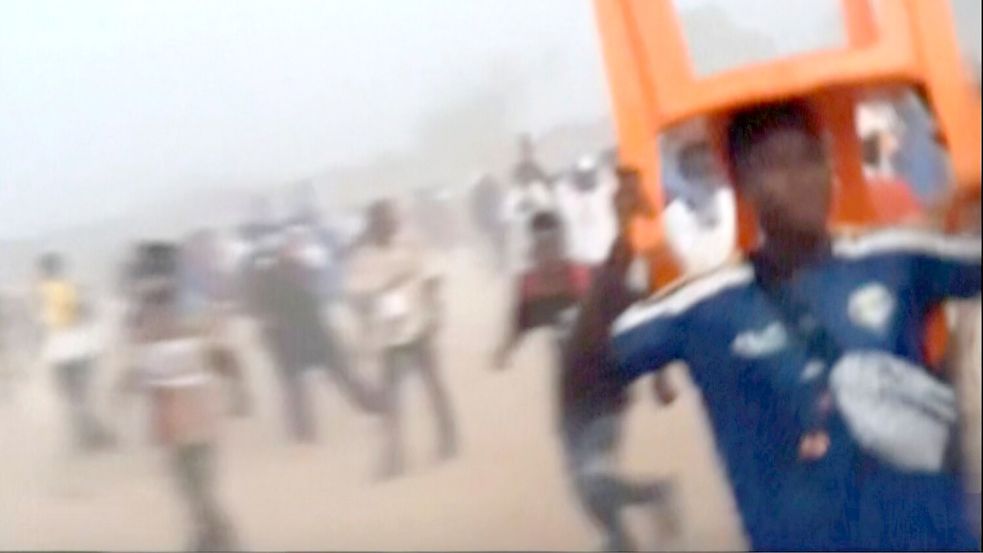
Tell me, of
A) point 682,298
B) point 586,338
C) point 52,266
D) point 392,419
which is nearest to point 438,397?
point 392,419

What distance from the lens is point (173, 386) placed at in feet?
3.63

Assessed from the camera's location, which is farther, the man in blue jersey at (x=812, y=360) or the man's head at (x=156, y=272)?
the man in blue jersey at (x=812, y=360)

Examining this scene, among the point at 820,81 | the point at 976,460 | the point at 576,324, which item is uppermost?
the point at 820,81

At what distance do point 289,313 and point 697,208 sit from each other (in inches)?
15.7

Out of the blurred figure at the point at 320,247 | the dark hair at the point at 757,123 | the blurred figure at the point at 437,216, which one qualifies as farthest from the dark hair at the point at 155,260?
the dark hair at the point at 757,123

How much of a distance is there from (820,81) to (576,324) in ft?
1.09

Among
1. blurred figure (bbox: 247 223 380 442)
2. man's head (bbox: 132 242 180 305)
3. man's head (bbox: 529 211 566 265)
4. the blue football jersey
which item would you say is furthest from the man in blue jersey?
man's head (bbox: 132 242 180 305)

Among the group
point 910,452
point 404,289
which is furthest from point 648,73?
point 910,452

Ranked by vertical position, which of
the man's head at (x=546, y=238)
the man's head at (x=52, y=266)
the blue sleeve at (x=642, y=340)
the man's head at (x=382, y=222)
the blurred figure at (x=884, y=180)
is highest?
the man's head at (x=52, y=266)

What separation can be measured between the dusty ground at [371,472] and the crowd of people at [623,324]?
15 mm

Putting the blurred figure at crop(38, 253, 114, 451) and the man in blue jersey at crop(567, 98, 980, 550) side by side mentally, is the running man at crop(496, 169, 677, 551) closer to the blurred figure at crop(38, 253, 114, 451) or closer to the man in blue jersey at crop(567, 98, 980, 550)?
the man in blue jersey at crop(567, 98, 980, 550)

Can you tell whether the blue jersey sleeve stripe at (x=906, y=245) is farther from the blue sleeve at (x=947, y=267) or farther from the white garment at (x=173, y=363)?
the white garment at (x=173, y=363)

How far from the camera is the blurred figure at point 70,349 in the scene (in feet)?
3.56

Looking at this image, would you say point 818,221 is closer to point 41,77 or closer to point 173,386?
point 173,386
